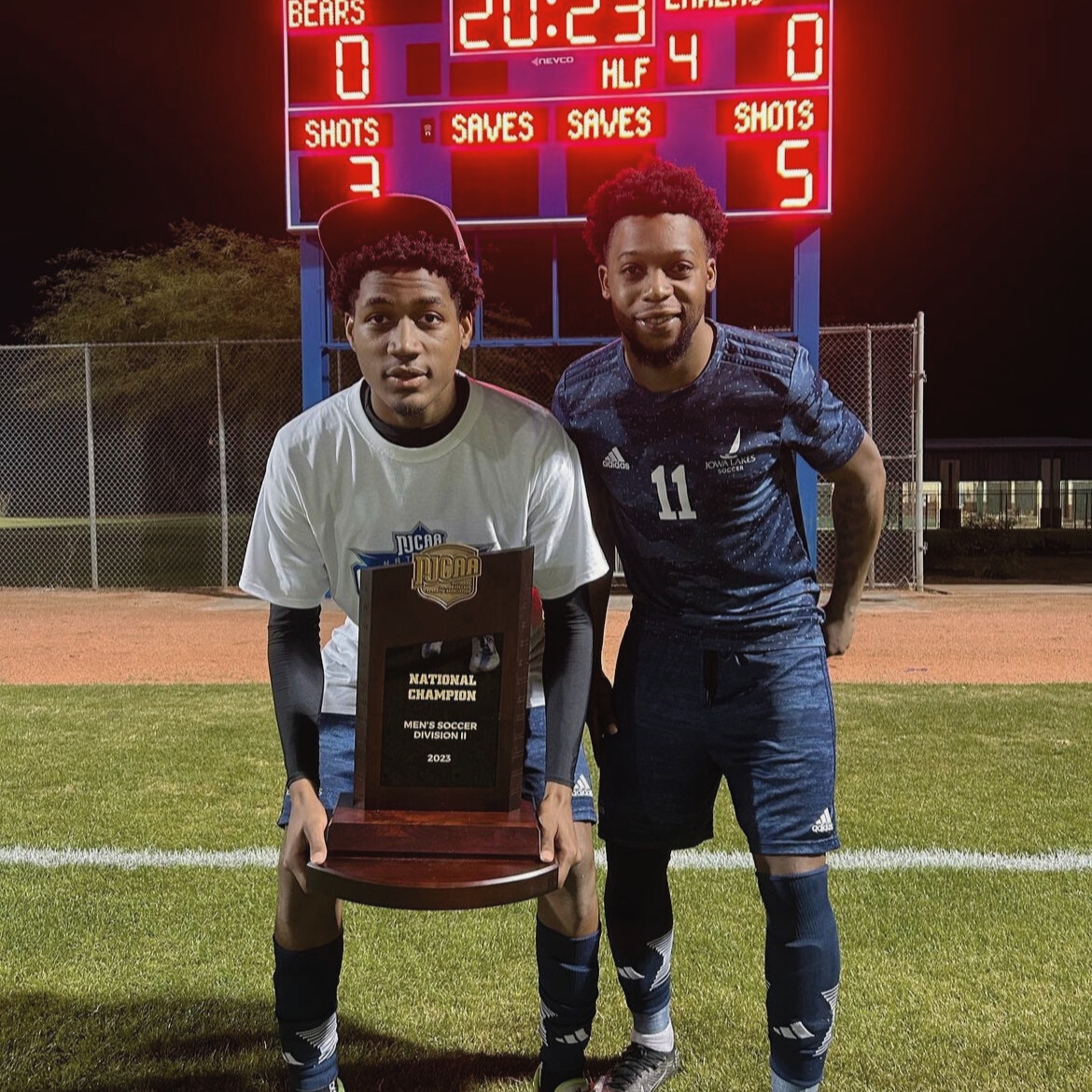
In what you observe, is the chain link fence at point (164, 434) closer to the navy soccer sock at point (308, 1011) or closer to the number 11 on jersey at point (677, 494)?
the number 11 on jersey at point (677, 494)

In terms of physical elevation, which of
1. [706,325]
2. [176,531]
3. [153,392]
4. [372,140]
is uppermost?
[372,140]

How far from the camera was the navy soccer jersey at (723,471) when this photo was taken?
7.47ft

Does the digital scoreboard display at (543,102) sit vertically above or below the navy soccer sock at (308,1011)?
above

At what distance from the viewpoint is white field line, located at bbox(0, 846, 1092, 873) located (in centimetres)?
384

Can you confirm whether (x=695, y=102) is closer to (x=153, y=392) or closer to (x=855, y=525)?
(x=855, y=525)

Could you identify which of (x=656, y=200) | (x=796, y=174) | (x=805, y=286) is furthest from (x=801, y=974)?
(x=805, y=286)

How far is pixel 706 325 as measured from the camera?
2.33m

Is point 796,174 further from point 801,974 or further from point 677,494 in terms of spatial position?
point 801,974

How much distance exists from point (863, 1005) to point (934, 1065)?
311 millimetres

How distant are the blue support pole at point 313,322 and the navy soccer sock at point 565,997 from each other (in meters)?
9.13

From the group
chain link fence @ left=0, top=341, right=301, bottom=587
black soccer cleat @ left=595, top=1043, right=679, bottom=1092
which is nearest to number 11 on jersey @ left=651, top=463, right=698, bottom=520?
black soccer cleat @ left=595, top=1043, right=679, bottom=1092

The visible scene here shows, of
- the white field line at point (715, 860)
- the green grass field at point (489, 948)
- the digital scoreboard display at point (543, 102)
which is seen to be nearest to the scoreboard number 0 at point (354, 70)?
the digital scoreboard display at point (543, 102)

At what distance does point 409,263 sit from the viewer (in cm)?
203

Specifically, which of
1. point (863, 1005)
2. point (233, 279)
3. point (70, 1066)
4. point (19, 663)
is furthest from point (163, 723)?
point (233, 279)
